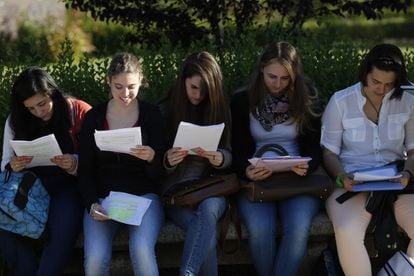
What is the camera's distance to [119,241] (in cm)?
480

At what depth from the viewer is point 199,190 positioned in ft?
Result: 15.6

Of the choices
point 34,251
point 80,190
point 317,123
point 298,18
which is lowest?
point 34,251

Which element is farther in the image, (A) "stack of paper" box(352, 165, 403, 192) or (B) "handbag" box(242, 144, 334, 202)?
(B) "handbag" box(242, 144, 334, 202)

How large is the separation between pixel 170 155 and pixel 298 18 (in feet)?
8.92

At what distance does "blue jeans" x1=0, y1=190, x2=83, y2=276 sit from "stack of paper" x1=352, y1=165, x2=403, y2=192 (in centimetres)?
166

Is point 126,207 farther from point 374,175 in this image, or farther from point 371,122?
point 371,122

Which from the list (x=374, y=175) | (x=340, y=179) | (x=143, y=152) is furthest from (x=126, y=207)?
(x=374, y=175)

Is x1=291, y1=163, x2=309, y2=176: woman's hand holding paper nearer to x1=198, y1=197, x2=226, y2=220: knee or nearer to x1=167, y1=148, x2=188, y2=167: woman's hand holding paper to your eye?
x1=198, y1=197, x2=226, y2=220: knee

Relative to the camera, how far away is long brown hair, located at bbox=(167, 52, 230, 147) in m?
4.86

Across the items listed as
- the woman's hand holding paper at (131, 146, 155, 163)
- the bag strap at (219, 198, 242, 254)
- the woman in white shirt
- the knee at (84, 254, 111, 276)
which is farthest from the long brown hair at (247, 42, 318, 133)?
the knee at (84, 254, 111, 276)

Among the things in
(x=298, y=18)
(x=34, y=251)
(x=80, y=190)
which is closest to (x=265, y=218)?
(x=80, y=190)

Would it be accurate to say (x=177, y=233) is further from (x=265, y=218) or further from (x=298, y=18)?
(x=298, y=18)

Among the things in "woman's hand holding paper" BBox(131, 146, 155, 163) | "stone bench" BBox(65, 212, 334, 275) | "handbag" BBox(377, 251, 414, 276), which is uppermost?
"woman's hand holding paper" BBox(131, 146, 155, 163)

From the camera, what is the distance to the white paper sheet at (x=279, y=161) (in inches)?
182
